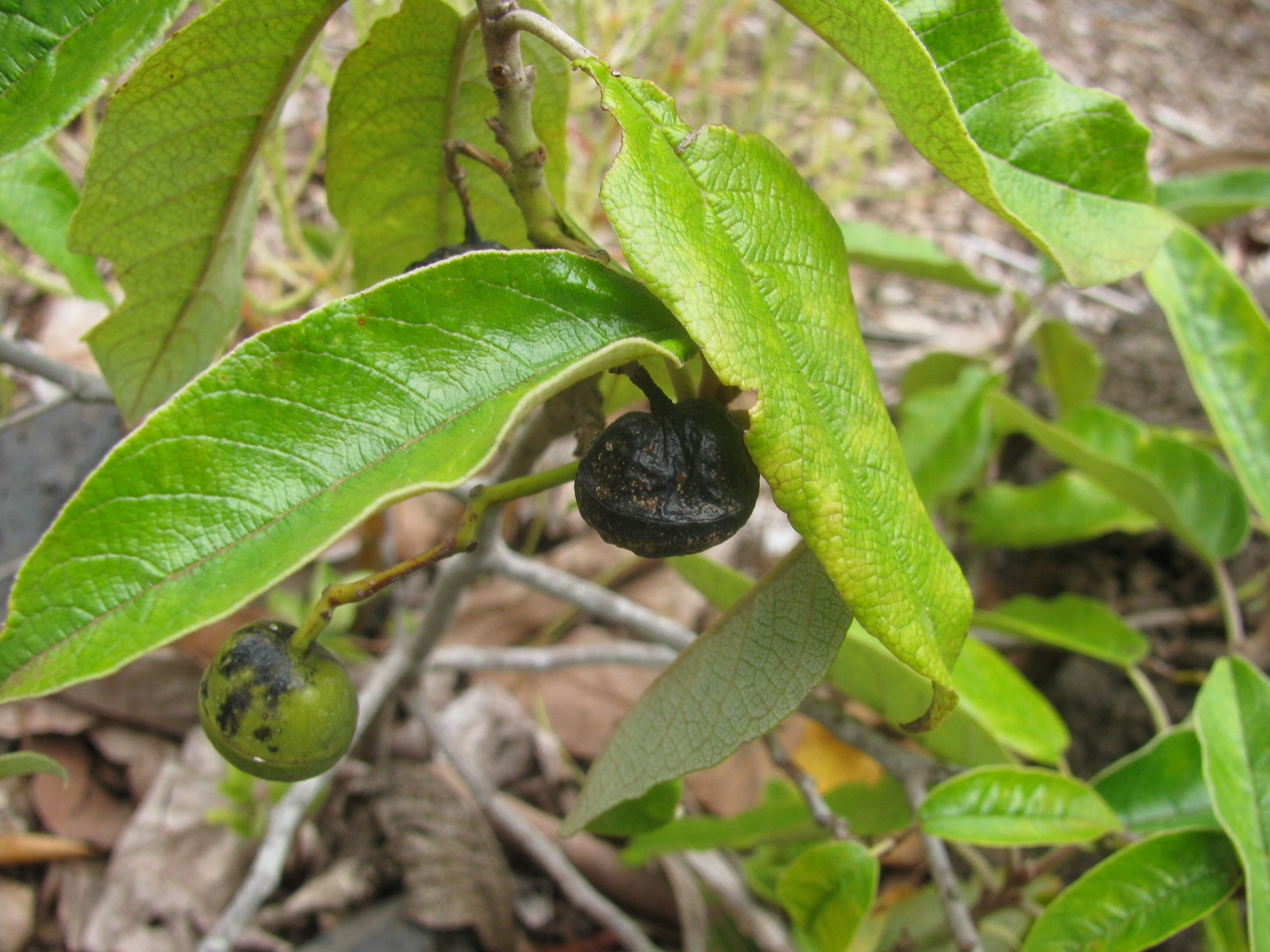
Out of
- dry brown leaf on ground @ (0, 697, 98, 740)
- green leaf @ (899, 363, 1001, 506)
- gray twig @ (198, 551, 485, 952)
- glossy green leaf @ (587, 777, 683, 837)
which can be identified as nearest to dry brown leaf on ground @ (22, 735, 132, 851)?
dry brown leaf on ground @ (0, 697, 98, 740)

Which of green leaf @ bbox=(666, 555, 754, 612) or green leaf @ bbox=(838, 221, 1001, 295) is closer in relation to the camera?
green leaf @ bbox=(666, 555, 754, 612)

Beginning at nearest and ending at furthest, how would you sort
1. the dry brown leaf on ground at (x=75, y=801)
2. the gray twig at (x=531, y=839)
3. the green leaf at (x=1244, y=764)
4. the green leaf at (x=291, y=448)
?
the green leaf at (x=291, y=448) < the green leaf at (x=1244, y=764) < the gray twig at (x=531, y=839) < the dry brown leaf on ground at (x=75, y=801)

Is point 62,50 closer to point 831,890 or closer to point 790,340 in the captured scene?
point 790,340

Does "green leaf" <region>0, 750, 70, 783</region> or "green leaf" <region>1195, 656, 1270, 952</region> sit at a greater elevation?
"green leaf" <region>0, 750, 70, 783</region>

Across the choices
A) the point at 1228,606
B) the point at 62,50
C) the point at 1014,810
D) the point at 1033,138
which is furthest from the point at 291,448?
the point at 1228,606

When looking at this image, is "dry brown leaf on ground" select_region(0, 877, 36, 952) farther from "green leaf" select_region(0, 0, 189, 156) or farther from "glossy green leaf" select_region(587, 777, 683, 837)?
"green leaf" select_region(0, 0, 189, 156)

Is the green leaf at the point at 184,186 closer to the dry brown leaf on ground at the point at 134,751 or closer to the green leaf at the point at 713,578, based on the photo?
the green leaf at the point at 713,578

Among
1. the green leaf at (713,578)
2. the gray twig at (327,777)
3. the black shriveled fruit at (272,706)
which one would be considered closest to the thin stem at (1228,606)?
the green leaf at (713,578)
